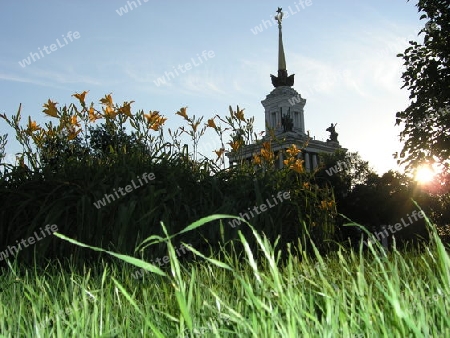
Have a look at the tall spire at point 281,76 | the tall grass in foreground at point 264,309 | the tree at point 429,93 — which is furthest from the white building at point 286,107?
the tall grass in foreground at point 264,309

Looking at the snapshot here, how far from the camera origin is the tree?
1789cm

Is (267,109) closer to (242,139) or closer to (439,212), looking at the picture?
(439,212)

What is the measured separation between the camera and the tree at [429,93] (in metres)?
17.9

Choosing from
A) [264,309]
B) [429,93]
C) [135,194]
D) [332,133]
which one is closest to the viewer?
[264,309]

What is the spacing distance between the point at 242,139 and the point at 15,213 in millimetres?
3440

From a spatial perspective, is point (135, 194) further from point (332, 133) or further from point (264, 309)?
point (332, 133)

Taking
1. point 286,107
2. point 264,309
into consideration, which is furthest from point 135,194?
point 286,107

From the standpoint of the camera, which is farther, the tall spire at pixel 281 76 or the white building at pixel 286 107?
the tall spire at pixel 281 76

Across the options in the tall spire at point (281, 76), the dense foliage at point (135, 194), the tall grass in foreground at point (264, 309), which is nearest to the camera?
the tall grass in foreground at point (264, 309)

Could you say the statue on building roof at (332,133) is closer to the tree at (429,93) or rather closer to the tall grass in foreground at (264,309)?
the tree at (429,93)

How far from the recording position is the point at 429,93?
18.2 meters

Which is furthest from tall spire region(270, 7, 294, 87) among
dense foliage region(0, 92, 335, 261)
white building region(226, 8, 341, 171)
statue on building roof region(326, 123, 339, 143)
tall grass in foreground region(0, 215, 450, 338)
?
tall grass in foreground region(0, 215, 450, 338)

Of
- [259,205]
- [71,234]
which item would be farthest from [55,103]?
[259,205]

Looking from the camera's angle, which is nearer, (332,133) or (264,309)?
(264,309)
